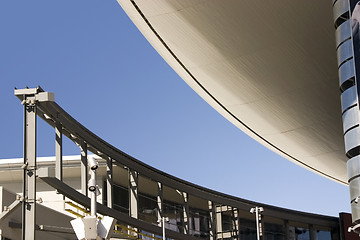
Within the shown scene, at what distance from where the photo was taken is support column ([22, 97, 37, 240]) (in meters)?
20.5

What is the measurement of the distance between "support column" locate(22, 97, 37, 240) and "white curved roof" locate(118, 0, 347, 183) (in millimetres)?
7315

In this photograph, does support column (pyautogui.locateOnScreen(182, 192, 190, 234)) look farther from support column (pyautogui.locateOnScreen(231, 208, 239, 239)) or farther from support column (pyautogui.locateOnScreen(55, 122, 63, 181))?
support column (pyautogui.locateOnScreen(55, 122, 63, 181))

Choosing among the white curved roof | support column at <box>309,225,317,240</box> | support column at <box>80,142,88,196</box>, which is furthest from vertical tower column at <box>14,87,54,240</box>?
support column at <box>309,225,317,240</box>

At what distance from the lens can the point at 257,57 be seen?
99.6 ft

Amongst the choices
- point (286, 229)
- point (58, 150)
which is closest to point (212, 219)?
point (286, 229)

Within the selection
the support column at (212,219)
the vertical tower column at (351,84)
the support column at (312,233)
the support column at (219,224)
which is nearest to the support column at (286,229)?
the support column at (312,233)

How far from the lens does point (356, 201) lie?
19.0m

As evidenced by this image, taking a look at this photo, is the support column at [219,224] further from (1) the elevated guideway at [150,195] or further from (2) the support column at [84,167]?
(2) the support column at [84,167]

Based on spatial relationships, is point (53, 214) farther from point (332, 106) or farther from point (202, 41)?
point (332, 106)

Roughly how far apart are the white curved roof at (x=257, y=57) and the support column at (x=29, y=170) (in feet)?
24.0

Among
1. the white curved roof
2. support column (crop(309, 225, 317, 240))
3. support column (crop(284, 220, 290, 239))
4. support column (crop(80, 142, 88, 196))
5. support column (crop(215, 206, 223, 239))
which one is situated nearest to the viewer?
support column (crop(80, 142, 88, 196))

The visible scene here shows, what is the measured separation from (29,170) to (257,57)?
41.1ft

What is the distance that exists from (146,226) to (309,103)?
399 inches

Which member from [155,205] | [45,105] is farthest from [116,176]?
[45,105]
